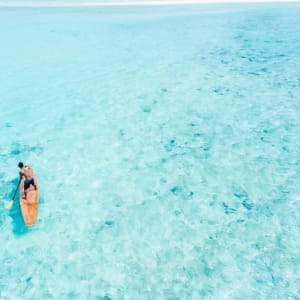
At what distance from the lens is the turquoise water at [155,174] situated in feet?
24.5

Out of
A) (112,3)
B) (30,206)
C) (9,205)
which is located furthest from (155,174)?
(112,3)

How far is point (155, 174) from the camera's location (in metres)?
10.8

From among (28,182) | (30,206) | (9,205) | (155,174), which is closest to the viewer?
(30,206)

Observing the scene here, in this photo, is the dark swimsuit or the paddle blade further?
the paddle blade

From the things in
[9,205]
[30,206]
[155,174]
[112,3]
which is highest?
[112,3]

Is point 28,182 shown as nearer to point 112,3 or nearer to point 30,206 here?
point 30,206

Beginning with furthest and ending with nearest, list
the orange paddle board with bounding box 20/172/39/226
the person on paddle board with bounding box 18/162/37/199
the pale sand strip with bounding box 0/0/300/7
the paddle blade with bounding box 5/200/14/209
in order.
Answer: the pale sand strip with bounding box 0/0/300/7, the paddle blade with bounding box 5/200/14/209, the person on paddle board with bounding box 18/162/37/199, the orange paddle board with bounding box 20/172/39/226

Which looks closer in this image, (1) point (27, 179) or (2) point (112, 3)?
(1) point (27, 179)

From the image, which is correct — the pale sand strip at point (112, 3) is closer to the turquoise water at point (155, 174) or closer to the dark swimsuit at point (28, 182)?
the turquoise water at point (155, 174)

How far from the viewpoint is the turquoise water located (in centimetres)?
748

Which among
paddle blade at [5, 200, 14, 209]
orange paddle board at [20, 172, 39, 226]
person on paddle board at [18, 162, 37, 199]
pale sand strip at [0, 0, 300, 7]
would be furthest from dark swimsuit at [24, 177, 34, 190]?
pale sand strip at [0, 0, 300, 7]

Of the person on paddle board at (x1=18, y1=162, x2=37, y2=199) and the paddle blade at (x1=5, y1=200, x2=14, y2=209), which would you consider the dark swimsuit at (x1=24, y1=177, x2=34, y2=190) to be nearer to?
the person on paddle board at (x1=18, y1=162, x2=37, y2=199)

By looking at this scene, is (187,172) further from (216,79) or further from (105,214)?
(216,79)

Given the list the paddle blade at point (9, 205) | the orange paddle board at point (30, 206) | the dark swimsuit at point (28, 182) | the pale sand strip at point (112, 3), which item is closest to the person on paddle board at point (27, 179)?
the dark swimsuit at point (28, 182)
